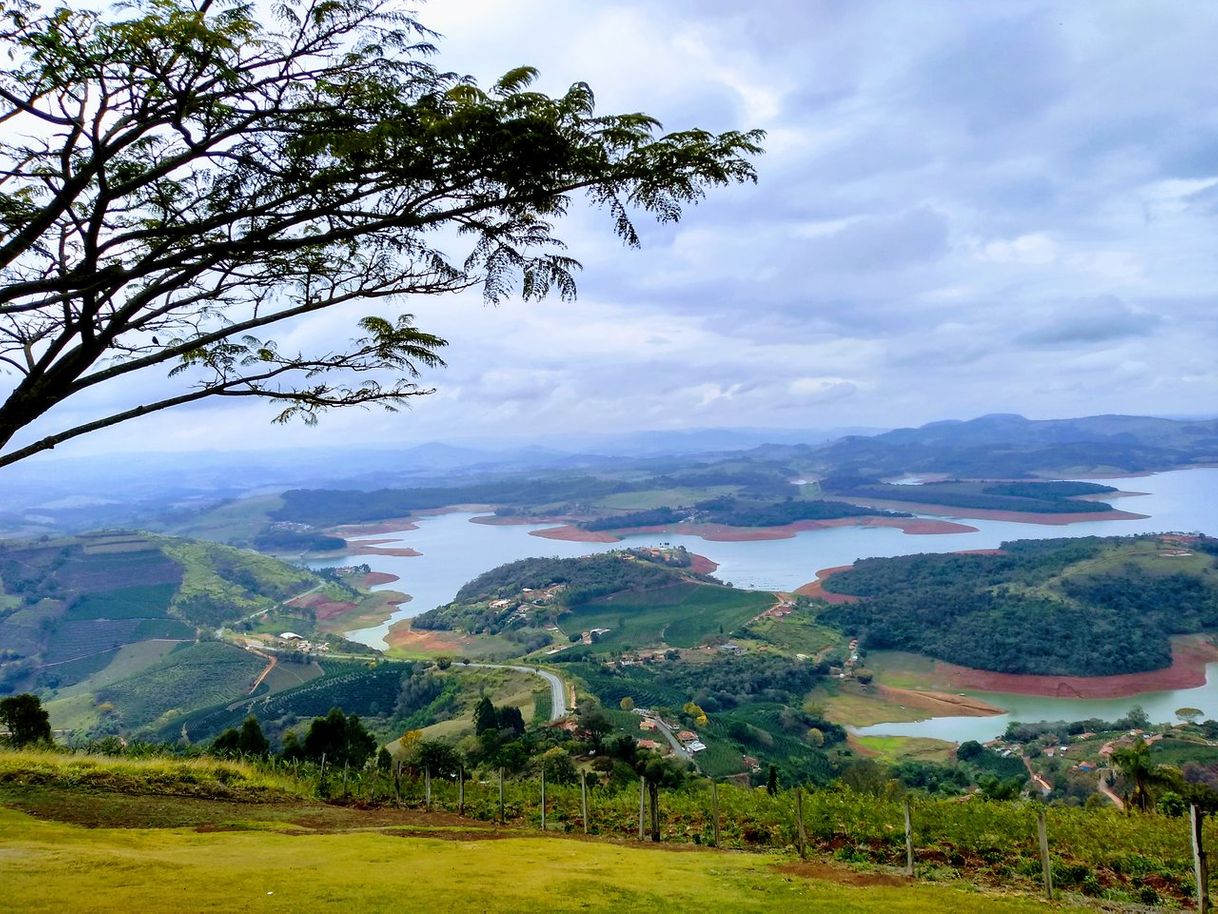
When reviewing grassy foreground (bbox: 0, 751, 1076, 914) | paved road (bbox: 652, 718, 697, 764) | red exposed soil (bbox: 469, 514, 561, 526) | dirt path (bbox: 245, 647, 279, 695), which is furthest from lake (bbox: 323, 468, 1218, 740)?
grassy foreground (bbox: 0, 751, 1076, 914)

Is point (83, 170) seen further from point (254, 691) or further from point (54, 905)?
point (254, 691)

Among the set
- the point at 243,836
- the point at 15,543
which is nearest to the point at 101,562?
the point at 15,543

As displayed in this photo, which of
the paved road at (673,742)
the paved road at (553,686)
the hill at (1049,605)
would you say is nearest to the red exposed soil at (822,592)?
the hill at (1049,605)

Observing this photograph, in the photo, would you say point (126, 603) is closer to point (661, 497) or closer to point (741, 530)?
point (741, 530)

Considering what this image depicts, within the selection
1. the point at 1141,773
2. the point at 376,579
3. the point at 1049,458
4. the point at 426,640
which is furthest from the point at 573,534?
the point at 1049,458

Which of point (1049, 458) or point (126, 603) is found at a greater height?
point (1049, 458)

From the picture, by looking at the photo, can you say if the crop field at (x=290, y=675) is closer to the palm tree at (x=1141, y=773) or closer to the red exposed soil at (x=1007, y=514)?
the palm tree at (x=1141, y=773)
